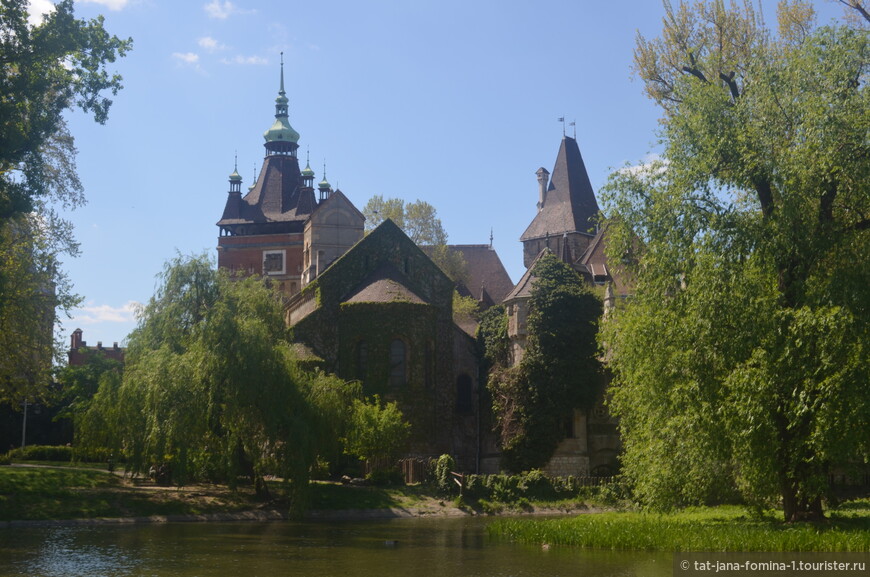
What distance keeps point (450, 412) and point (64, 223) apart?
21778 millimetres

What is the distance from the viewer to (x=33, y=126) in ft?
88.1

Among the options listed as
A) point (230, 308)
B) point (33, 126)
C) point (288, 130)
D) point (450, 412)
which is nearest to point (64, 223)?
point (230, 308)

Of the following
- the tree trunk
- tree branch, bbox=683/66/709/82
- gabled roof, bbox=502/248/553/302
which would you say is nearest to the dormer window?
gabled roof, bbox=502/248/553/302

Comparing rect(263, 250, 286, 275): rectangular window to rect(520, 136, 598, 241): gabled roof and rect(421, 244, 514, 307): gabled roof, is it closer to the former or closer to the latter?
rect(421, 244, 514, 307): gabled roof

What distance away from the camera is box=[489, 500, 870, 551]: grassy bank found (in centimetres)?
1952

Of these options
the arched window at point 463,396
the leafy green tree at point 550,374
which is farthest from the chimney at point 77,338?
the leafy green tree at point 550,374

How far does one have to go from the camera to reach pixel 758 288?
22.6 meters

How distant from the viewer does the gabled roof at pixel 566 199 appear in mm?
86500

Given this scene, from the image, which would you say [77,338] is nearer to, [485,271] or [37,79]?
[485,271]

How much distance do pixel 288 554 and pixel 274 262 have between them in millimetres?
66358

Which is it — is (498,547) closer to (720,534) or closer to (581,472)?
(720,534)

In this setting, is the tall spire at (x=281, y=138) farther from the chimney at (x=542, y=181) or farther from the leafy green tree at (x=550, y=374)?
the leafy green tree at (x=550, y=374)

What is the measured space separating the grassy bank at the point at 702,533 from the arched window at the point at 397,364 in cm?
2113

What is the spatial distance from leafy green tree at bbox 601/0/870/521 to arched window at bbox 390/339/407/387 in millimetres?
23114
